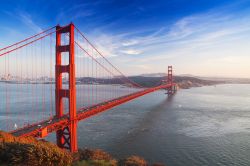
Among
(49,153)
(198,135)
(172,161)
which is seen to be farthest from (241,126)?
(49,153)

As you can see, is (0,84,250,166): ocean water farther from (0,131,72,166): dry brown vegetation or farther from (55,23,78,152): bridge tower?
(0,131,72,166): dry brown vegetation

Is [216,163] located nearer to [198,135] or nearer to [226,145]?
[226,145]

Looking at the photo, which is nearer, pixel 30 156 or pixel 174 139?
pixel 30 156

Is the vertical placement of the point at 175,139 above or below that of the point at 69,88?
below

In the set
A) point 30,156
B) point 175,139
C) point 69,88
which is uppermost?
point 69,88

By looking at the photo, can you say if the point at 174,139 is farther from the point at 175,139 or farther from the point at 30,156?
the point at 30,156

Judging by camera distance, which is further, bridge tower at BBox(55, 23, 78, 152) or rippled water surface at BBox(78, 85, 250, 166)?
rippled water surface at BBox(78, 85, 250, 166)

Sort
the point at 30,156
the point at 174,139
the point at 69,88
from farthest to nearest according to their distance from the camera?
the point at 174,139 → the point at 69,88 → the point at 30,156

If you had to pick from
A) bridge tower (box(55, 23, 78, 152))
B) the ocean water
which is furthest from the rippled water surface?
bridge tower (box(55, 23, 78, 152))

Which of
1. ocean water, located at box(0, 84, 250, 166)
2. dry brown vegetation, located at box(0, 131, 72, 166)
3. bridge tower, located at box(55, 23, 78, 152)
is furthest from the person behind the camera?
ocean water, located at box(0, 84, 250, 166)

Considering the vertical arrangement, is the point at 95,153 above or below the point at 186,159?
above

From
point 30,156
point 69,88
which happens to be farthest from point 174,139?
point 30,156
